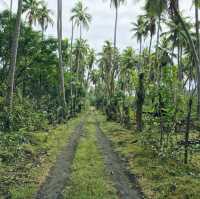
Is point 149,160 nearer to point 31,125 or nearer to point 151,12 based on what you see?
point 31,125

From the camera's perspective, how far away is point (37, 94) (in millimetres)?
43656

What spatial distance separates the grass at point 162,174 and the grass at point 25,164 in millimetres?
3066

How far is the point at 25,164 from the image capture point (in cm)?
1333

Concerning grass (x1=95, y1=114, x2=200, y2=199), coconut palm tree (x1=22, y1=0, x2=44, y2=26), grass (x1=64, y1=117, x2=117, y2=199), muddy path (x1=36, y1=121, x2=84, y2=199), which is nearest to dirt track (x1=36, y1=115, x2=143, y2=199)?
muddy path (x1=36, y1=121, x2=84, y2=199)

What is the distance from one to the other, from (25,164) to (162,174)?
16.0 ft

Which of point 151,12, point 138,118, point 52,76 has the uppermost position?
point 151,12

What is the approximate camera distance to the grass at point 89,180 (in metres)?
9.55

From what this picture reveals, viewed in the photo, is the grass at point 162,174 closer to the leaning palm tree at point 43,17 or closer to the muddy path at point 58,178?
the muddy path at point 58,178

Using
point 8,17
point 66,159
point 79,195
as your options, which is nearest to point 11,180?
point 79,195

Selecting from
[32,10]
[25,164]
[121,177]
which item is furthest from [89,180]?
[32,10]

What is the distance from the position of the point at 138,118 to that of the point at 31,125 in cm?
670

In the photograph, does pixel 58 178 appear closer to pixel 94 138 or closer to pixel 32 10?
pixel 94 138

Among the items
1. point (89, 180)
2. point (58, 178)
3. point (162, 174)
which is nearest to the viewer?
point (89, 180)

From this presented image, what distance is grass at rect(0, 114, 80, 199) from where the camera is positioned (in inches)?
391
